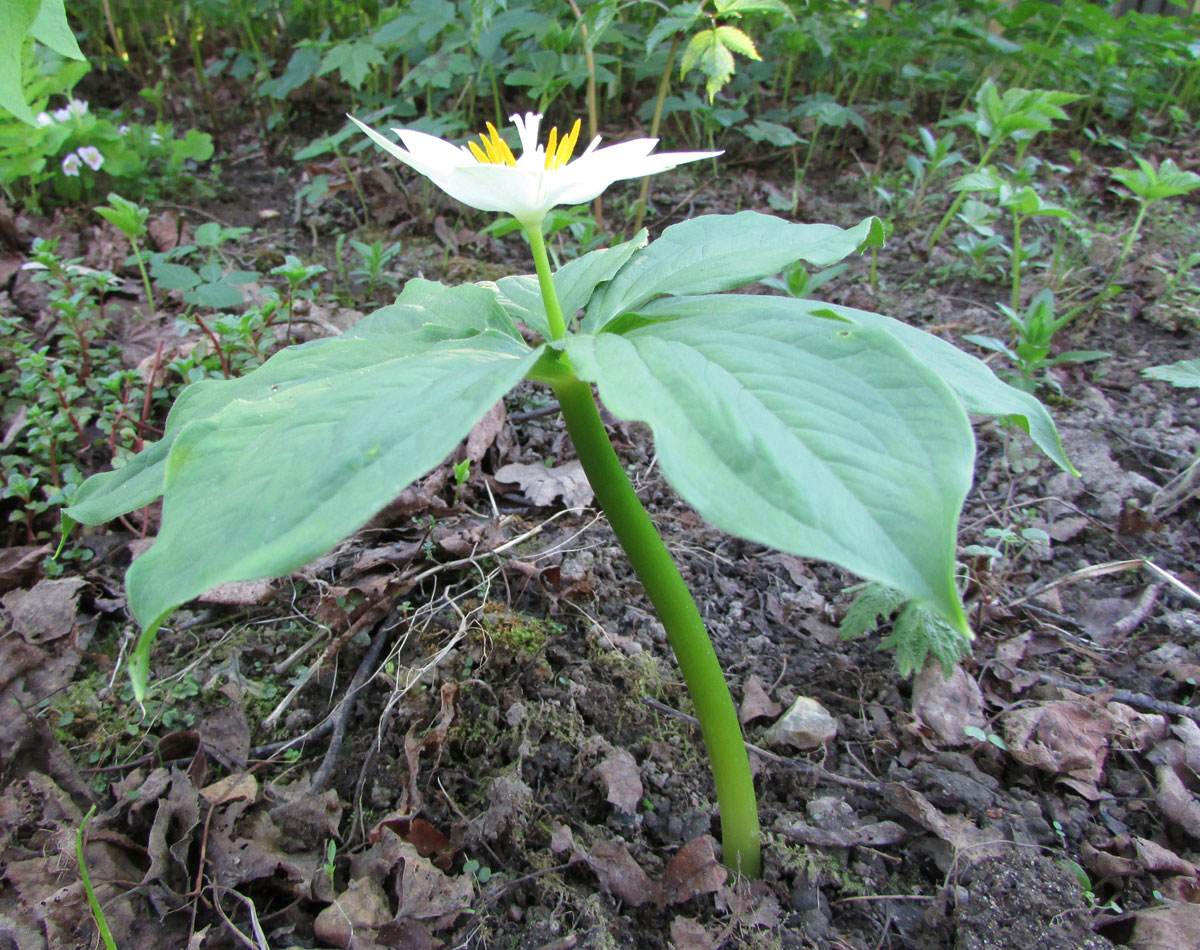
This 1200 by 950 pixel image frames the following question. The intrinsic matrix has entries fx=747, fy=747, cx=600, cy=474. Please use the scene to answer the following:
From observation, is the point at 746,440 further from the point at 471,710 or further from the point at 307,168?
the point at 307,168

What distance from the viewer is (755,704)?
1.31 m

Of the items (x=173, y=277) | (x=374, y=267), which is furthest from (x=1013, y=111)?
(x=173, y=277)

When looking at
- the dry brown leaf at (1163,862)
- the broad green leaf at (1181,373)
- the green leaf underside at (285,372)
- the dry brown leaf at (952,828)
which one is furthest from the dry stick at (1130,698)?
the green leaf underside at (285,372)

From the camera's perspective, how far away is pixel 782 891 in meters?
1.06

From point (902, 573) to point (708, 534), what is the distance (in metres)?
1.15

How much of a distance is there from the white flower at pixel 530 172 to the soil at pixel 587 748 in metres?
0.80

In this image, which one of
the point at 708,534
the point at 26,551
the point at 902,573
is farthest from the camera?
the point at 708,534

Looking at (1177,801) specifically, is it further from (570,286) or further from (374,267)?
(374,267)

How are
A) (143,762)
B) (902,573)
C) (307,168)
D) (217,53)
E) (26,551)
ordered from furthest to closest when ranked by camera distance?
(217,53), (307,168), (26,551), (143,762), (902,573)

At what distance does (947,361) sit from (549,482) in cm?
107

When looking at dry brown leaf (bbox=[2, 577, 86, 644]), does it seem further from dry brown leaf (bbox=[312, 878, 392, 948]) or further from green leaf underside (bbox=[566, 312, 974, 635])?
green leaf underside (bbox=[566, 312, 974, 635])

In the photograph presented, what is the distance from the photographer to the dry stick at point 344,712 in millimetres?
1201

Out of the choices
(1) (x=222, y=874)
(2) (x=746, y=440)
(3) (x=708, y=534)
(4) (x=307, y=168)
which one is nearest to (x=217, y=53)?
(4) (x=307, y=168)

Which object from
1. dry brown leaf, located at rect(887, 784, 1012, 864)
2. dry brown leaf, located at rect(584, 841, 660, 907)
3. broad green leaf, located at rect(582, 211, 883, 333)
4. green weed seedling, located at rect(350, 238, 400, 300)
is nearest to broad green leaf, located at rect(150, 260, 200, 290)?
green weed seedling, located at rect(350, 238, 400, 300)
